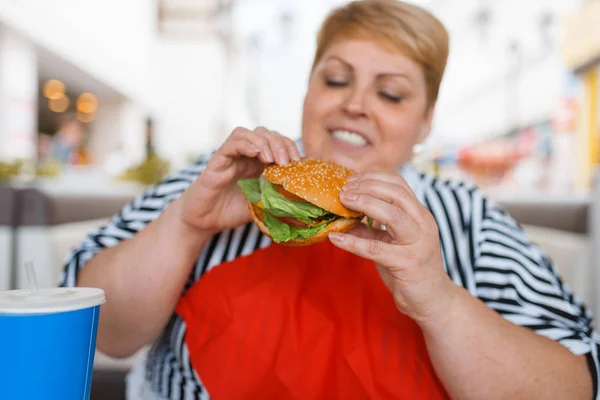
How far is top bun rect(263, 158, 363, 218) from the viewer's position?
112 centimetres

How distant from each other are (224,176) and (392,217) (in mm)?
413

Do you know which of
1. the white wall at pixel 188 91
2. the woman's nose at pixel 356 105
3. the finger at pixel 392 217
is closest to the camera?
the finger at pixel 392 217

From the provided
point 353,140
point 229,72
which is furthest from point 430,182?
point 229,72

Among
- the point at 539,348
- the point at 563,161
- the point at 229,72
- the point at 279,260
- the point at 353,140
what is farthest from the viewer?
the point at 229,72

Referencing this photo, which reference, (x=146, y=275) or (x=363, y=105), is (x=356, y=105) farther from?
(x=146, y=275)

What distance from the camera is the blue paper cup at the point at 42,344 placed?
61cm

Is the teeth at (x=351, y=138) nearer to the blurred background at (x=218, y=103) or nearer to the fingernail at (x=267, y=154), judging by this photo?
the blurred background at (x=218, y=103)

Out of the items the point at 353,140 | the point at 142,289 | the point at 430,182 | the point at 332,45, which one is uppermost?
the point at 332,45

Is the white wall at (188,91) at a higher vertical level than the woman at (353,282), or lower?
higher

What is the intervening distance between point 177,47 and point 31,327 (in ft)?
86.4

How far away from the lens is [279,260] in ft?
4.21

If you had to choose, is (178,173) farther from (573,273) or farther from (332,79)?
(573,273)

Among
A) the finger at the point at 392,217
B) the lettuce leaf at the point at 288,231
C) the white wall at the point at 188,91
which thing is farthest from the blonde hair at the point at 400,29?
the white wall at the point at 188,91

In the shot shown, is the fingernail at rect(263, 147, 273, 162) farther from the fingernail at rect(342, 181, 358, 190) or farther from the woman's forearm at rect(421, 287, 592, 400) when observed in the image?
the woman's forearm at rect(421, 287, 592, 400)
